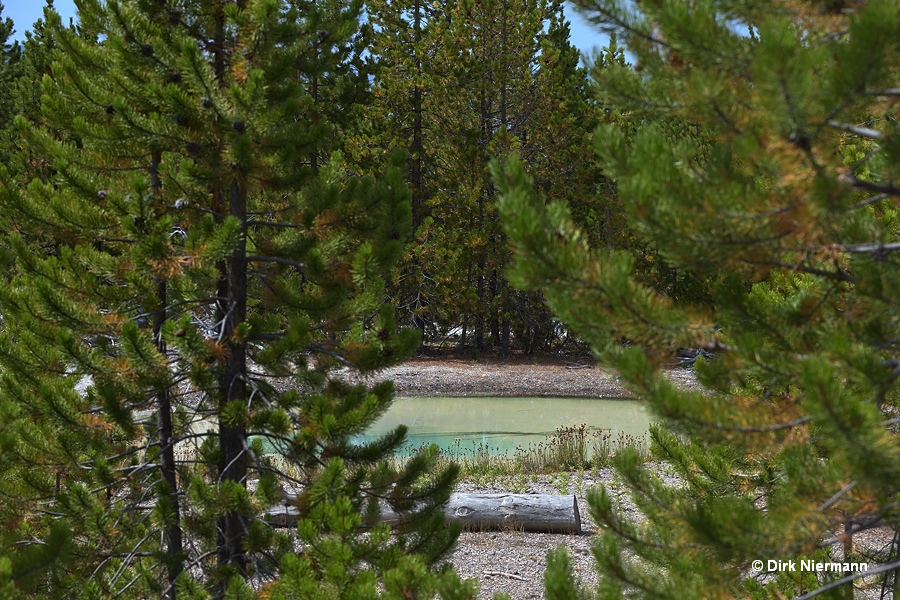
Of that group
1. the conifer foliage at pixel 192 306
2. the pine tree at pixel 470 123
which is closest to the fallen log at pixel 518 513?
the conifer foliage at pixel 192 306

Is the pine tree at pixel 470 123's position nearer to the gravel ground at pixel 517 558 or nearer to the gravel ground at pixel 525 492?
the gravel ground at pixel 525 492

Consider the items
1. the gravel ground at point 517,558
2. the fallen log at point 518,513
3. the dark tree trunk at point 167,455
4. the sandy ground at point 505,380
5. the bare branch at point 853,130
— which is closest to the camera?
the bare branch at point 853,130

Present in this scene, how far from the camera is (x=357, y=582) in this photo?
385 centimetres

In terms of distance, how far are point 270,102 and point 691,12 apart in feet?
9.12

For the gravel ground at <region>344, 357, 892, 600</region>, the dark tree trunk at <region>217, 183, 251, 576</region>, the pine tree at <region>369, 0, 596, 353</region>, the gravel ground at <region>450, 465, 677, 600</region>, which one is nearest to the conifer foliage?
the dark tree trunk at <region>217, 183, 251, 576</region>

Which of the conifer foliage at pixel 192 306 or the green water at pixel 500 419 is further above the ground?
the conifer foliage at pixel 192 306

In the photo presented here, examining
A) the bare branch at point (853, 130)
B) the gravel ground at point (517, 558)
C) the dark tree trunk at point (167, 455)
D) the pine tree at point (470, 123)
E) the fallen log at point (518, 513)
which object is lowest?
the gravel ground at point (517, 558)

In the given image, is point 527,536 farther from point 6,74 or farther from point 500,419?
point 6,74

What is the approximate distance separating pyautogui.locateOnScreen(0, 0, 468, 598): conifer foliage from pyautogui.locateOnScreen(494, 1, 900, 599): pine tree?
196 centimetres

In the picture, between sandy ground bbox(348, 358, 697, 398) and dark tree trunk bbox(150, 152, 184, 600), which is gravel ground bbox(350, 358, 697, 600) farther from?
dark tree trunk bbox(150, 152, 184, 600)

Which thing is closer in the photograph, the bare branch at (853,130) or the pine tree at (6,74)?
the bare branch at (853,130)

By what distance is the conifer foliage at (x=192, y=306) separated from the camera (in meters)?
4.58

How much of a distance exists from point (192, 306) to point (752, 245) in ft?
11.6

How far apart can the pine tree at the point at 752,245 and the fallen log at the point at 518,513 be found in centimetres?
473
